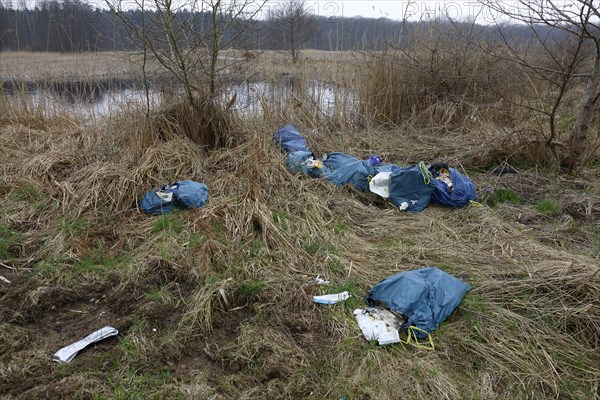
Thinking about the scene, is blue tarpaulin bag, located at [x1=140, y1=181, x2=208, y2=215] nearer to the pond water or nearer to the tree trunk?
the pond water

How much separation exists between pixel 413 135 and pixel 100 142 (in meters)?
3.79

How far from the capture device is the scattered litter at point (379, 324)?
2.28 metres

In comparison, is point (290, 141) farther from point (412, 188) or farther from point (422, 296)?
point (422, 296)

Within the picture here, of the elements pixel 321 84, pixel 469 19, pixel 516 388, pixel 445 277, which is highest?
pixel 469 19

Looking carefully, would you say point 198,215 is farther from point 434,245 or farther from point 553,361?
point 553,361

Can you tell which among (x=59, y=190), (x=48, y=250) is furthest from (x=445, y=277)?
(x=59, y=190)

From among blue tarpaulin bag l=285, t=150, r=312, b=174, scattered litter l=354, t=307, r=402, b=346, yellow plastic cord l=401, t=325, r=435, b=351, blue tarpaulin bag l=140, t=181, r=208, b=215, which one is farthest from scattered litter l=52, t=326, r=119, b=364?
blue tarpaulin bag l=285, t=150, r=312, b=174

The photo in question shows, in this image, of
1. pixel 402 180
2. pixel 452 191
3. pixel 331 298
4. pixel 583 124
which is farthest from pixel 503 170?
pixel 331 298

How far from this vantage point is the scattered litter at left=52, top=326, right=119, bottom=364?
7.04 feet

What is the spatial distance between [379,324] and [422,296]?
0.29 metres

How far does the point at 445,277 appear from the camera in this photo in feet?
8.56

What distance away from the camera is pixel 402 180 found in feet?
13.0

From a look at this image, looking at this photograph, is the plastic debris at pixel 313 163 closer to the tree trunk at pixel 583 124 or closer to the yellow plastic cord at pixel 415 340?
the yellow plastic cord at pixel 415 340

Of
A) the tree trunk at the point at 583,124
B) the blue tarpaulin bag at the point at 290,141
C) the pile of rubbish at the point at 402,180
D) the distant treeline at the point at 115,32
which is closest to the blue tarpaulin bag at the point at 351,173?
the pile of rubbish at the point at 402,180
